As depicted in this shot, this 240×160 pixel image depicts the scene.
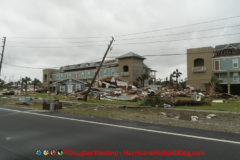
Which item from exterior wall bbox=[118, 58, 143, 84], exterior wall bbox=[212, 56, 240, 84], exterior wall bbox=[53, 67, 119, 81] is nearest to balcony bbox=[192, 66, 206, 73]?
exterior wall bbox=[212, 56, 240, 84]

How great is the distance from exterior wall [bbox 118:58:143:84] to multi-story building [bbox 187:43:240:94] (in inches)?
619

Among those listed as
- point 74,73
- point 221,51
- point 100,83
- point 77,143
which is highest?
point 221,51

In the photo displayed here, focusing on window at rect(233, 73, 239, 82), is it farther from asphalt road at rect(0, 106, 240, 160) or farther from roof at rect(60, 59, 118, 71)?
asphalt road at rect(0, 106, 240, 160)

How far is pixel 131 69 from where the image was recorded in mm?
48656

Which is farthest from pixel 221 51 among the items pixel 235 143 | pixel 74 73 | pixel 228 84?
pixel 74 73

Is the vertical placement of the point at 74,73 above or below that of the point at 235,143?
above

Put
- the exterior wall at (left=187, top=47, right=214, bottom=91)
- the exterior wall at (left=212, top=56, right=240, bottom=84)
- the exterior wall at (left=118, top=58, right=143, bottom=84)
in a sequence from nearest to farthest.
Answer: the exterior wall at (left=212, top=56, right=240, bottom=84) → the exterior wall at (left=187, top=47, right=214, bottom=91) → the exterior wall at (left=118, top=58, right=143, bottom=84)

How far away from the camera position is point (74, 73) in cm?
6275

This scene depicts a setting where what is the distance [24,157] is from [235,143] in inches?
241

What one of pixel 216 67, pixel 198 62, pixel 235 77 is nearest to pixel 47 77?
pixel 198 62

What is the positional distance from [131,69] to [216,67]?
2185cm

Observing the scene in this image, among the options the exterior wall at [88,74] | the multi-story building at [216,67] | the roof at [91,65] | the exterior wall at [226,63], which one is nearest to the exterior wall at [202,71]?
the multi-story building at [216,67]

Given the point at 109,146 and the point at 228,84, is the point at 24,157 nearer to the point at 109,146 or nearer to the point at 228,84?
the point at 109,146

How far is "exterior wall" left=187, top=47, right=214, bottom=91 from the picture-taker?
122 ft
